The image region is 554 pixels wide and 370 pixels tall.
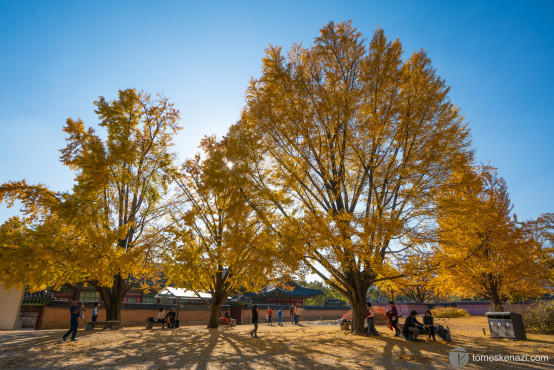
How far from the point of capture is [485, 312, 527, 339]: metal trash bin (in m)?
10.3

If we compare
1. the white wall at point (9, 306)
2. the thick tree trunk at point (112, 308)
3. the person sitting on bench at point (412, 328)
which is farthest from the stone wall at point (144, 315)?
the person sitting on bench at point (412, 328)

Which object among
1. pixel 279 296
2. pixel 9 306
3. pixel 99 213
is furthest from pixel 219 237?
pixel 279 296

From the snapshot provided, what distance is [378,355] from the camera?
291 inches

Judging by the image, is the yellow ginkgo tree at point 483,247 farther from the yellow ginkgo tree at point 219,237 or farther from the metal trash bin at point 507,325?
the yellow ginkgo tree at point 219,237

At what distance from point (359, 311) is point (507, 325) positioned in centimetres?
542

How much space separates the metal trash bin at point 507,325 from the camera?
1033cm

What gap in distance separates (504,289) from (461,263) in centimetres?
1027

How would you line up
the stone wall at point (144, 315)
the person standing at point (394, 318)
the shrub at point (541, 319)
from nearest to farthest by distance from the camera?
the person standing at point (394, 318) → the shrub at point (541, 319) → the stone wall at point (144, 315)

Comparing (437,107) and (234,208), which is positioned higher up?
(437,107)

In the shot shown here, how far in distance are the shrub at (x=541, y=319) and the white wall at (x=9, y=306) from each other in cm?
2689

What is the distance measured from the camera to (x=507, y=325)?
10.6m

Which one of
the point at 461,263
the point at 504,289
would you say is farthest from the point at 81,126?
the point at 504,289

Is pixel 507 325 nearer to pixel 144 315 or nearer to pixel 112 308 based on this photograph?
pixel 112 308

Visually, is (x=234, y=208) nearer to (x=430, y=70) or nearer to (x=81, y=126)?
(x=430, y=70)
